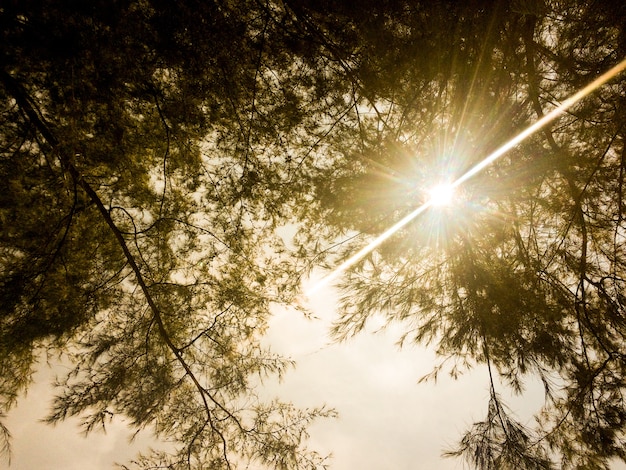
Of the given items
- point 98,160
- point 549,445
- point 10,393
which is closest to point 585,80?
point 549,445

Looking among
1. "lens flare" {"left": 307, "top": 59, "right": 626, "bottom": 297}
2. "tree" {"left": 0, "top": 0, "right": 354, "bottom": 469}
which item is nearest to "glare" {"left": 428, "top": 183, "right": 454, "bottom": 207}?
"lens flare" {"left": 307, "top": 59, "right": 626, "bottom": 297}

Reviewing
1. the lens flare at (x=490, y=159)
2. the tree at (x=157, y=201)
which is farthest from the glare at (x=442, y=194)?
the tree at (x=157, y=201)

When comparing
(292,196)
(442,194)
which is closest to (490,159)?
(442,194)

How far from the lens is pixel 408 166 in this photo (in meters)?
2.40

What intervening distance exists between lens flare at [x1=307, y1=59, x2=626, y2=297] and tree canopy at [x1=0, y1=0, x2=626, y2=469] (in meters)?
0.06

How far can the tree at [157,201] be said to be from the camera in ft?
5.92

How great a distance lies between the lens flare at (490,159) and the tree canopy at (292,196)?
6 centimetres

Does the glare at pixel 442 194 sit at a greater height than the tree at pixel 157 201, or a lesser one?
greater

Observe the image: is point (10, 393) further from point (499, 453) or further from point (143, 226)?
point (499, 453)

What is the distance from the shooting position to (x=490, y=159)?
2172 millimetres

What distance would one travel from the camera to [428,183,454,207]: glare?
2332mm

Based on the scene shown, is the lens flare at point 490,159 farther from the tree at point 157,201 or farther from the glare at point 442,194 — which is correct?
the tree at point 157,201

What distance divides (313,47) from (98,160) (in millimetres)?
1650

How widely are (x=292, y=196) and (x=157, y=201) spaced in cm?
105
